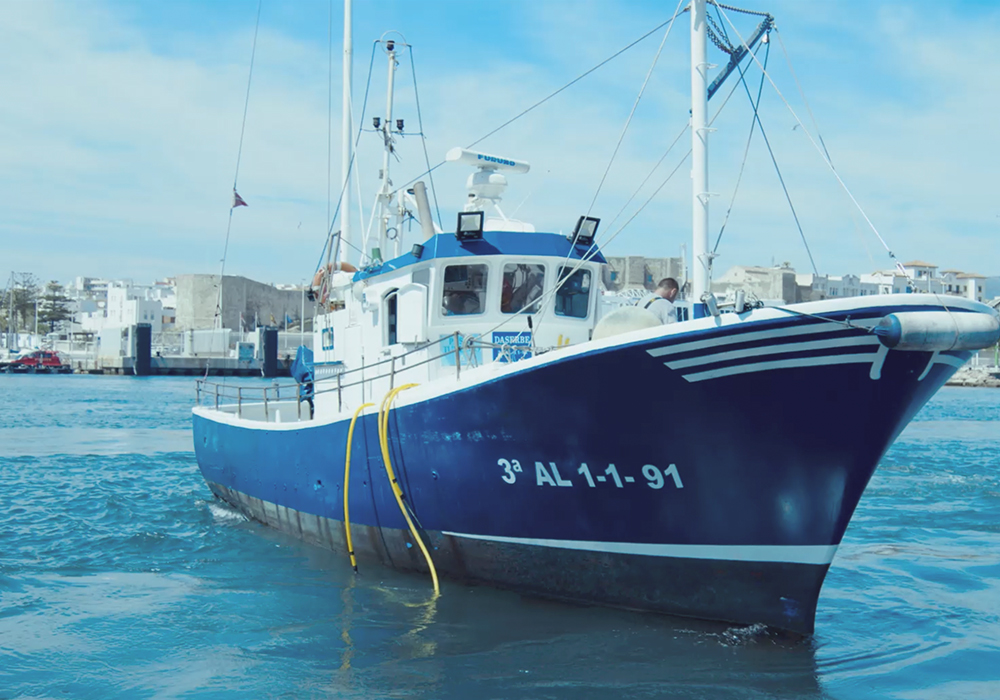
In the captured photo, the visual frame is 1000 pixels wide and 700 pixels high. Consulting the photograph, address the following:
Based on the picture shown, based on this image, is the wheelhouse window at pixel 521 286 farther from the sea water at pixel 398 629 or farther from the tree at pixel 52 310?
the tree at pixel 52 310

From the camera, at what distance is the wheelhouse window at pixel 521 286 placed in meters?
10.7

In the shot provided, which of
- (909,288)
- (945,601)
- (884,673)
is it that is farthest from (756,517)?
(945,601)

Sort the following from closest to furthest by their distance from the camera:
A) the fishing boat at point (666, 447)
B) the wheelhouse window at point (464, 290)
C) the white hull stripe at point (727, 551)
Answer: the fishing boat at point (666, 447) → the white hull stripe at point (727, 551) → the wheelhouse window at point (464, 290)

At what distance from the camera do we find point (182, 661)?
7.49m

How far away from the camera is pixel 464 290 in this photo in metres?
10.7

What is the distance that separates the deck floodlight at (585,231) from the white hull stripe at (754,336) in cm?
396

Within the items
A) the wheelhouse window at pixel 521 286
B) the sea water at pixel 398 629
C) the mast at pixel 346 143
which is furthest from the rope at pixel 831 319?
the mast at pixel 346 143

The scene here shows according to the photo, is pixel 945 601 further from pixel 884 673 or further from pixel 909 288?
pixel 909 288

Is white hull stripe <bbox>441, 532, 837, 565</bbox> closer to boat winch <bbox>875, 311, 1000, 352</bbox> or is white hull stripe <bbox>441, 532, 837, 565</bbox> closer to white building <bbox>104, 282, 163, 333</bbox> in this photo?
boat winch <bbox>875, 311, 1000, 352</bbox>

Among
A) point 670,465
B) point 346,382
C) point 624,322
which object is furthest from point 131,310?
point 670,465

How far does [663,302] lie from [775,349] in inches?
76.2

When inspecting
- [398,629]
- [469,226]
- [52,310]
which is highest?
[52,310]

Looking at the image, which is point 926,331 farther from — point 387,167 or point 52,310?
point 52,310

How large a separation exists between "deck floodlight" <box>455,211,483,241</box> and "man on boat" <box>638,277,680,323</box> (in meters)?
2.56
